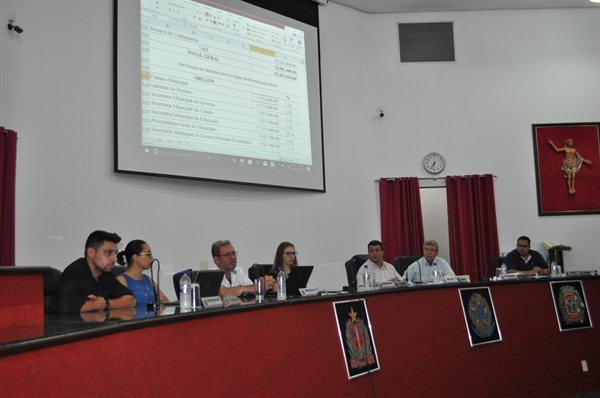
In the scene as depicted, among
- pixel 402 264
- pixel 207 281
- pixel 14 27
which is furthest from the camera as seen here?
pixel 402 264

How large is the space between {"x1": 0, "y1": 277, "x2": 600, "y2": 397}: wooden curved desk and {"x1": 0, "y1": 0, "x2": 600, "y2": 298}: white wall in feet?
9.09

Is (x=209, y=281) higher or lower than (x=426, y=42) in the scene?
lower

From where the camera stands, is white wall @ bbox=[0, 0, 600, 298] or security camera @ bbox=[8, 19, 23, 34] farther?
white wall @ bbox=[0, 0, 600, 298]

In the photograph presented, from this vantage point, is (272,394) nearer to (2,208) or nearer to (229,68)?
(2,208)

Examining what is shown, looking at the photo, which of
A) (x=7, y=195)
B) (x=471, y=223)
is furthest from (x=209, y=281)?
(x=471, y=223)

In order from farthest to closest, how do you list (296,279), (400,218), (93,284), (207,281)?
(400,218) → (296,279) → (207,281) → (93,284)

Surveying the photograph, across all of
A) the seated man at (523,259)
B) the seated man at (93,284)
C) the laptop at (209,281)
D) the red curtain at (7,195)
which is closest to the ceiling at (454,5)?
the seated man at (523,259)

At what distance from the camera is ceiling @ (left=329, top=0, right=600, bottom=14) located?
7.44 meters

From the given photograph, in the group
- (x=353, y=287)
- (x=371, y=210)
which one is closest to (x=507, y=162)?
(x=371, y=210)

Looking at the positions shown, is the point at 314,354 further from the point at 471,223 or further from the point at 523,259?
the point at 471,223

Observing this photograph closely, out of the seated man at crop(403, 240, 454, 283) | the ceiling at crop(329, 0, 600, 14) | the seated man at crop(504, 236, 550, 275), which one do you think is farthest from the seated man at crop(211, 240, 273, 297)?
the ceiling at crop(329, 0, 600, 14)

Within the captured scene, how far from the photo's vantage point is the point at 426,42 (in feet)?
25.3

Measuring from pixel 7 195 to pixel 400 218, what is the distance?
15.1 feet

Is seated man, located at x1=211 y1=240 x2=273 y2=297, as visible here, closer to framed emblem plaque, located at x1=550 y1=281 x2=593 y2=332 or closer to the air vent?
framed emblem plaque, located at x1=550 y1=281 x2=593 y2=332
